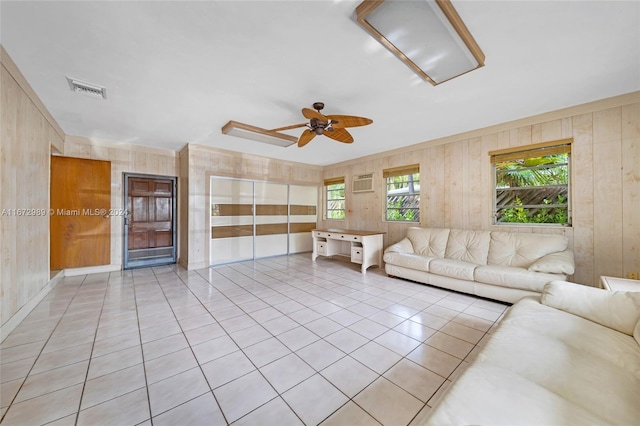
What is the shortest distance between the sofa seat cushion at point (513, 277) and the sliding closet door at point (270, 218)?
4.31 metres

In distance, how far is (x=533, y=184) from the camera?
3566 mm

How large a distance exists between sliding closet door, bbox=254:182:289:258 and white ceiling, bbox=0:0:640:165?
2407 mm

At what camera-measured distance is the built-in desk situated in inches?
182

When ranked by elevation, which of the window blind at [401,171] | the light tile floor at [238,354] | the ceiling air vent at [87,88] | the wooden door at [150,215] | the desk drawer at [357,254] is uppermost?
the ceiling air vent at [87,88]

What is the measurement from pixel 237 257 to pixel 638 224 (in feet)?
20.3

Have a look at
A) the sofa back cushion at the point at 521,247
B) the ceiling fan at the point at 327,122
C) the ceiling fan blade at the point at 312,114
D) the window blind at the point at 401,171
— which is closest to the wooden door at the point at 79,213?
the ceiling fan at the point at 327,122

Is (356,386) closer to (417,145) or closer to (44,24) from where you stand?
(44,24)

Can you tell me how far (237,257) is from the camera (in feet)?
17.9

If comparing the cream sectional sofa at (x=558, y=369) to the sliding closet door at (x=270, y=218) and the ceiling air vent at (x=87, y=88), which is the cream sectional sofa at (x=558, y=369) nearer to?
the ceiling air vent at (x=87, y=88)

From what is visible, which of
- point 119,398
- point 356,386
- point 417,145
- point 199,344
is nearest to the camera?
point 119,398

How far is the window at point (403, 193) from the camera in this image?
485 centimetres

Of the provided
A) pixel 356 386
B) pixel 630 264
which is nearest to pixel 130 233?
pixel 356 386

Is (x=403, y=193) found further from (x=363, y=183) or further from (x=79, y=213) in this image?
(x=79, y=213)

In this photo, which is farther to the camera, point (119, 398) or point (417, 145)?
point (417, 145)
